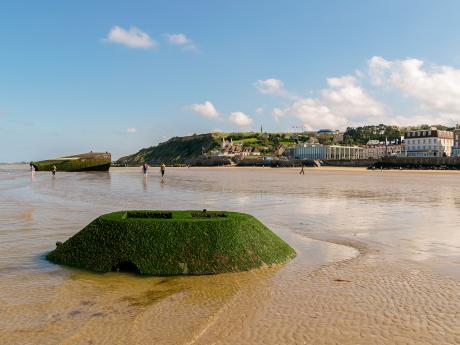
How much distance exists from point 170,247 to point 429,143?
471 feet

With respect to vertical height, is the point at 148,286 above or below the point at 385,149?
below

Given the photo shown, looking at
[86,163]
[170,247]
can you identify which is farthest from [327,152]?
[170,247]

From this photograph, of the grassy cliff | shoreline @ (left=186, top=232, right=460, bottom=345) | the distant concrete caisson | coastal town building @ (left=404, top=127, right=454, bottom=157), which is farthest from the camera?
coastal town building @ (left=404, top=127, right=454, bottom=157)

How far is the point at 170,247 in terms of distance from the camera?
27.7ft

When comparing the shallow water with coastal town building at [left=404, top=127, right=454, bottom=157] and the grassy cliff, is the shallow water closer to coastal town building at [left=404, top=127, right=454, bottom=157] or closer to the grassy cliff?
the grassy cliff

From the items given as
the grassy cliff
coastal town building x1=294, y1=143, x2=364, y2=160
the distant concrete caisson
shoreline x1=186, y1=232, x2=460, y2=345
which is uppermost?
coastal town building x1=294, y1=143, x2=364, y2=160

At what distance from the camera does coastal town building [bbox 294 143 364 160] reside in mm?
181250

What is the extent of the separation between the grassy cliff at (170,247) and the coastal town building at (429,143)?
13343cm

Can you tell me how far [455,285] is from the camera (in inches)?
308

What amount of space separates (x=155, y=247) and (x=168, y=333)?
305 cm

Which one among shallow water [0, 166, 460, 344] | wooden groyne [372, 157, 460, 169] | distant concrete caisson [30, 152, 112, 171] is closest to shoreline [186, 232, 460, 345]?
shallow water [0, 166, 460, 344]

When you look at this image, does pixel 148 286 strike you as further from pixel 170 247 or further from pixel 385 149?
pixel 385 149

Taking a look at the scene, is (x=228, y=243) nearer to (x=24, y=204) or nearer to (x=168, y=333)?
(x=168, y=333)

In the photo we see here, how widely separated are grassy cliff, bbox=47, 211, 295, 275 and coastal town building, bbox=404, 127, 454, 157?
133 meters
